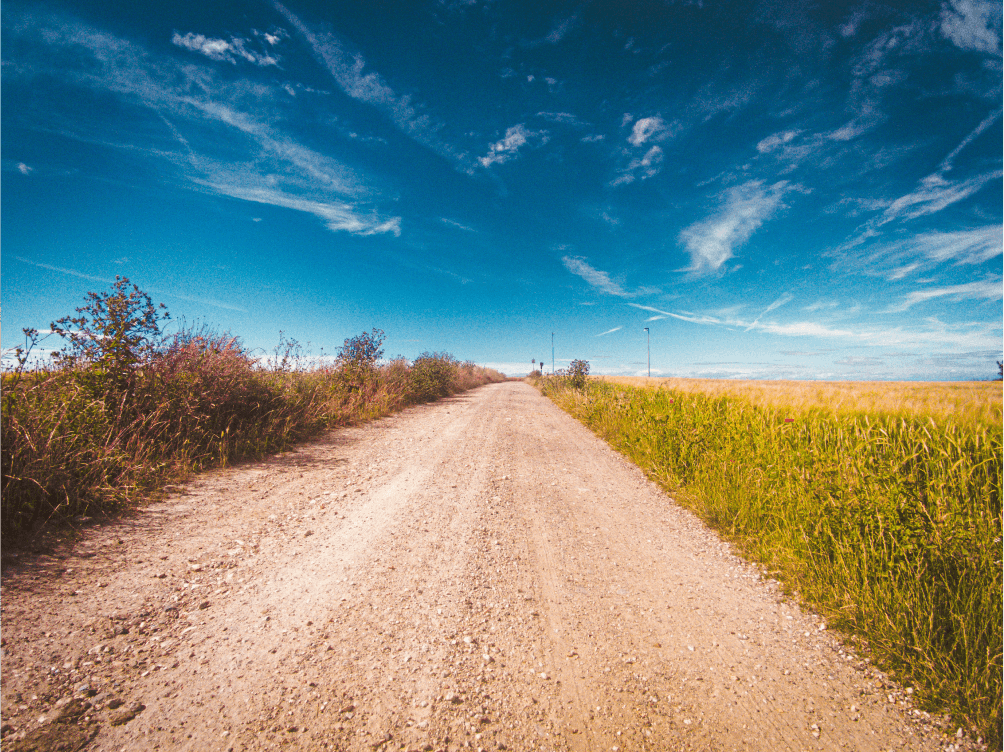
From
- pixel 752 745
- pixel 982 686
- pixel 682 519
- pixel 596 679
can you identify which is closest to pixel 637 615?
pixel 596 679

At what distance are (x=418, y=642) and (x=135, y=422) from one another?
16.2ft

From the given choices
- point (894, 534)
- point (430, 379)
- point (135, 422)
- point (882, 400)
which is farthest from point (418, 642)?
point (430, 379)

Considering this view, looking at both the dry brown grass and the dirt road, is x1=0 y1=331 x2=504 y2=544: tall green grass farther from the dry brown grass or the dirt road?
the dry brown grass

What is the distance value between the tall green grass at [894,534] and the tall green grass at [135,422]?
6118 mm

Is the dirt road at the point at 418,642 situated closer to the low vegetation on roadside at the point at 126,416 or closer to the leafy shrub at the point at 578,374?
the low vegetation on roadside at the point at 126,416

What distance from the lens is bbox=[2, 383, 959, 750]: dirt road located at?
1606 mm

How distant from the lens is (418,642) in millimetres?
2066

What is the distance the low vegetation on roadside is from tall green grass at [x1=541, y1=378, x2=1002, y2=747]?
612 cm

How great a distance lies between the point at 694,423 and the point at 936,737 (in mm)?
4000

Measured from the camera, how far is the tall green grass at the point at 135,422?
3225 mm

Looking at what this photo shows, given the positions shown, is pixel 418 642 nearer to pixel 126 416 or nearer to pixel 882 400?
pixel 126 416

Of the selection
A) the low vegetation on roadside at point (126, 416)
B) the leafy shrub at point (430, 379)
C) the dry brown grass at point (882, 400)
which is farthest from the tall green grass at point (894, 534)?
the leafy shrub at point (430, 379)

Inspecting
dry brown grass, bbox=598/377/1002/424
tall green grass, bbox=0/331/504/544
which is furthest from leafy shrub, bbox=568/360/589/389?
tall green grass, bbox=0/331/504/544

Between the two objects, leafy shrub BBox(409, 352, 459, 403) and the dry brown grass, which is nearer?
the dry brown grass
